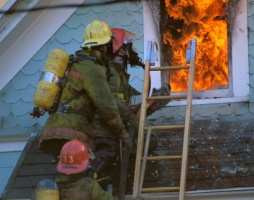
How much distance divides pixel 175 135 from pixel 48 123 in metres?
1.56

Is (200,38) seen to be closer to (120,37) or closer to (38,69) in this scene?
(120,37)

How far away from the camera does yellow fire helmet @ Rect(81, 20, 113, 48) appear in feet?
26.3

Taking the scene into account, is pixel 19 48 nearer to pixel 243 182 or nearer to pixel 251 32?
pixel 251 32

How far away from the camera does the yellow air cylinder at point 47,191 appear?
707cm

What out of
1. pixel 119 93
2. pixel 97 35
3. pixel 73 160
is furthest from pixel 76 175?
pixel 97 35

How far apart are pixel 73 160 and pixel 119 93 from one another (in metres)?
1.26

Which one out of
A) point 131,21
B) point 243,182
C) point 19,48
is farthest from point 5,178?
point 243,182

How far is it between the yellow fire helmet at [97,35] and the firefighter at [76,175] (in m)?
1.11

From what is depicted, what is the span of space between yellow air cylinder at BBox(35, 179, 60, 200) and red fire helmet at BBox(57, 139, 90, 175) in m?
0.20

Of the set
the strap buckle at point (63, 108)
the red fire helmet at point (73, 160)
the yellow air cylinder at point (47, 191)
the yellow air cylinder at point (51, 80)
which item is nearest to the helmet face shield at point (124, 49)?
the yellow air cylinder at point (51, 80)

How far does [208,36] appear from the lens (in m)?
9.91

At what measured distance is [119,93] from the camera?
8.33 metres

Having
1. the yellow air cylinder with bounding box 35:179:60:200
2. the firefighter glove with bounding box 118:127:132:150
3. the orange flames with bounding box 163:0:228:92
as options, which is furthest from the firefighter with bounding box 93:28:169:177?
the orange flames with bounding box 163:0:228:92

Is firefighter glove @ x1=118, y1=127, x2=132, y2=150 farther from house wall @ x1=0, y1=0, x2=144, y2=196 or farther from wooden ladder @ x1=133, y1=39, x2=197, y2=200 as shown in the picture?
house wall @ x1=0, y1=0, x2=144, y2=196
